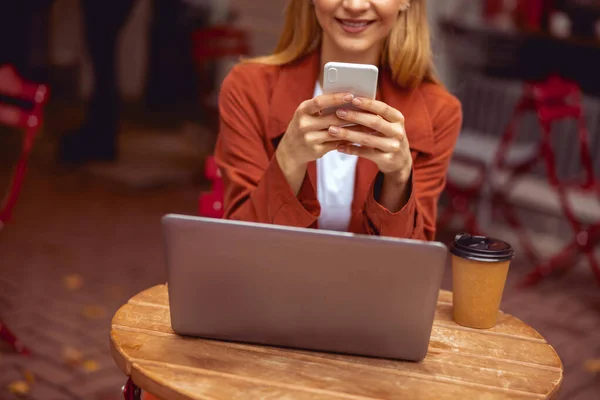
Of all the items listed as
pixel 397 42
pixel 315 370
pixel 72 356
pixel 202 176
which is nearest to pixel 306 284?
pixel 315 370

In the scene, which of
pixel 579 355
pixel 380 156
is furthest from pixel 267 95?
pixel 579 355

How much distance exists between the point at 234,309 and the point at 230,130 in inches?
25.5

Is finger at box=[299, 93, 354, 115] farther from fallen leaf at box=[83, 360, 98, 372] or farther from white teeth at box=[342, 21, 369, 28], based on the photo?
fallen leaf at box=[83, 360, 98, 372]

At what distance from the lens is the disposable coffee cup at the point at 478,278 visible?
60.4 inches

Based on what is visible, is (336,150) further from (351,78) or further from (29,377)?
(29,377)

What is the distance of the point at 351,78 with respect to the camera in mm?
1328

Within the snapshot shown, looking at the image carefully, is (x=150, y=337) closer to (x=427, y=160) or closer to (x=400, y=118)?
(x=400, y=118)

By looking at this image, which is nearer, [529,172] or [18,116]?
[18,116]

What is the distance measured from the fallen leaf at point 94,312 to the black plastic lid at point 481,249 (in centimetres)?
234

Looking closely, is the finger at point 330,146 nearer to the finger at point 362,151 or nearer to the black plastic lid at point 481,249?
the finger at point 362,151

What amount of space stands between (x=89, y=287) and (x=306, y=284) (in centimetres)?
281

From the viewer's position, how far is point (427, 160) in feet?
6.09

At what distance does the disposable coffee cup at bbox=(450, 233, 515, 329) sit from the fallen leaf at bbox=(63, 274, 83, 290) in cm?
266

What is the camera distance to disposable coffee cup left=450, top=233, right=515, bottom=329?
1533 mm
